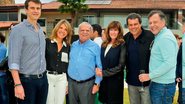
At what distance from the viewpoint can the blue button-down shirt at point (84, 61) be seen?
477 centimetres

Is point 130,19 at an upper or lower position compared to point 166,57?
upper

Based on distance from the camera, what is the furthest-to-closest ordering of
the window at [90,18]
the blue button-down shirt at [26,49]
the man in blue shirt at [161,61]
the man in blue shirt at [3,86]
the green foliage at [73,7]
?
the green foliage at [73,7] < the window at [90,18] < the man in blue shirt at [3,86] < the man in blue shirt at [161,61] < the blue button-down shirt at [26,49]

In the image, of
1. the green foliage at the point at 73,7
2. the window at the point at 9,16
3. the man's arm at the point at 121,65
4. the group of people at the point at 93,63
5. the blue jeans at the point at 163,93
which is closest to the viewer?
the group of people at the point at 93,63

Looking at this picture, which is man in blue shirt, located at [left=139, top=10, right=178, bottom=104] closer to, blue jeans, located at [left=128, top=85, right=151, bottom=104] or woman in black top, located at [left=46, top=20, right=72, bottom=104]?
blue jeans, located at [left=128, top=85, right=151, bottom=104]

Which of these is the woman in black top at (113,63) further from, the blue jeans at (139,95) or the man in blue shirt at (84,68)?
the blue jeans at (139,95)

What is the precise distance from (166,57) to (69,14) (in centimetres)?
2626

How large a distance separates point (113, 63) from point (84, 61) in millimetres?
410

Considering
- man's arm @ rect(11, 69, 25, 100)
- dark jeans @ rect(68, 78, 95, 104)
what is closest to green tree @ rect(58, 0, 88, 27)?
dark jeans @ rect(68, 78, 95, 104)

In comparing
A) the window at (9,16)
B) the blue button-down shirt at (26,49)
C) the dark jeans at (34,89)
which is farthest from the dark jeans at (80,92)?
the window at (9,16)

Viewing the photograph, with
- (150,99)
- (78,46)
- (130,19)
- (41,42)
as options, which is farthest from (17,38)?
(150,99)

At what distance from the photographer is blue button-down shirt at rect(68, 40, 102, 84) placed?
15.6 feet

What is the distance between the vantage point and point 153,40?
173 inches

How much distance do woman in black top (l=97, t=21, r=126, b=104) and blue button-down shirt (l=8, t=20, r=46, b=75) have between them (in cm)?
112

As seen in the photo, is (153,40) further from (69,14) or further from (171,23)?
(69,14)
